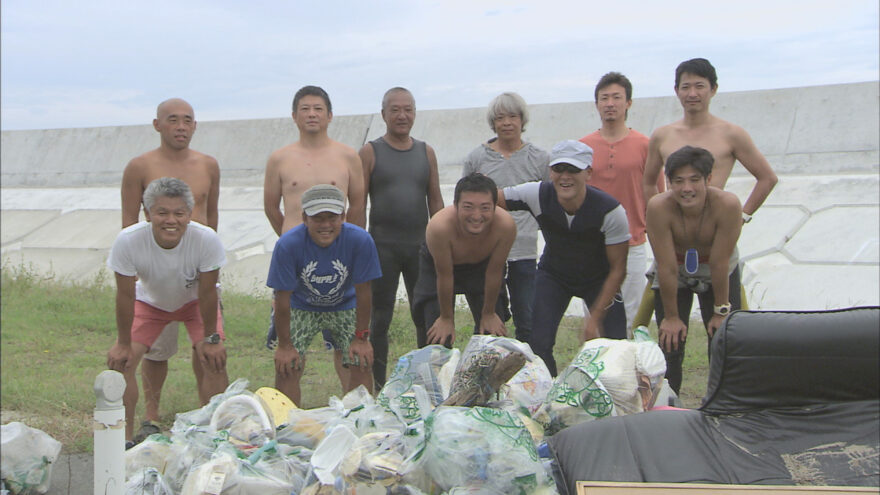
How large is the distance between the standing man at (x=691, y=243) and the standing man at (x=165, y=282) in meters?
2.47

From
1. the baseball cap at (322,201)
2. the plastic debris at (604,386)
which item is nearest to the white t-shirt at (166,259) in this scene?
the baseball cap at (322,201)

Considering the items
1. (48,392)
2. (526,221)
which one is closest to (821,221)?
(526,221)

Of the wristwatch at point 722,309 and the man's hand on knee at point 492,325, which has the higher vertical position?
the wristwatch at point 722,309

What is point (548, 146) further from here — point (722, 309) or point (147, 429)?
point (147, 429)

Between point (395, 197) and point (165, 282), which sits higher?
point (395, 197)

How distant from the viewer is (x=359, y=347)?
195 inches

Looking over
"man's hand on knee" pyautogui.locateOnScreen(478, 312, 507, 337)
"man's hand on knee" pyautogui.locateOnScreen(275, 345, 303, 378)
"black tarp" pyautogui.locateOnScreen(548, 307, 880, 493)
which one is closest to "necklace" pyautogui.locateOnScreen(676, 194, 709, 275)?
"man's hand on knee" pyautogui.locateOnScreen(478, 312, 507, 337)

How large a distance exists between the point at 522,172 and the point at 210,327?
84.6 inches

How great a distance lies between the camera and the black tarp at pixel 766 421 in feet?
10.2

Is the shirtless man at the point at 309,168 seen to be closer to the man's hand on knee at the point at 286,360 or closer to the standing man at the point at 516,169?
the standing man at the point at 516,169

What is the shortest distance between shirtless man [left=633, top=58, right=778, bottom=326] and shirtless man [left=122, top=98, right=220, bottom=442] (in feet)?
9.39

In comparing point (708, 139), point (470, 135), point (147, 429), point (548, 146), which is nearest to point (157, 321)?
point (147, 429)

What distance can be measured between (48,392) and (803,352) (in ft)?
15.9

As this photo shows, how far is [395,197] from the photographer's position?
5.67 meters
